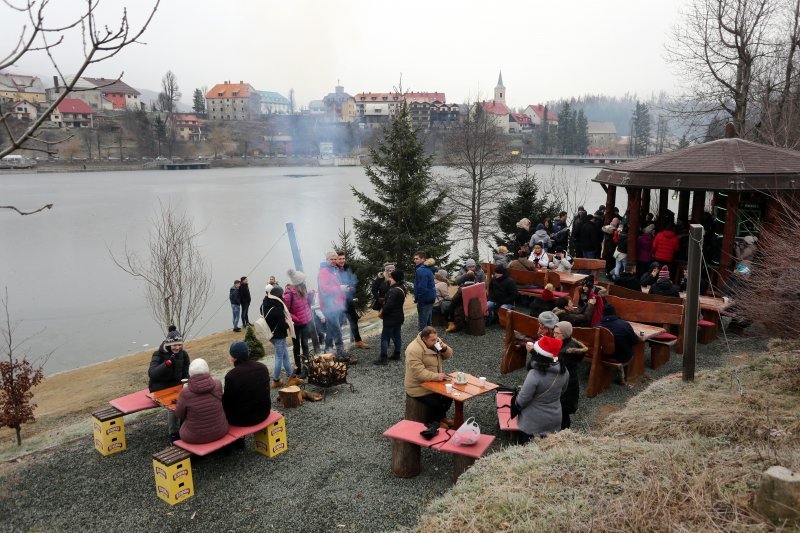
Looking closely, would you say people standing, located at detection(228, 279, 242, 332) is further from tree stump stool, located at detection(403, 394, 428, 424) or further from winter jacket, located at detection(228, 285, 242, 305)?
tree stump stool, located at detection(403, 394, 428, 424)

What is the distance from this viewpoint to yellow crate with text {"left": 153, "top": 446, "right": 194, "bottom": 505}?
19.0 feet

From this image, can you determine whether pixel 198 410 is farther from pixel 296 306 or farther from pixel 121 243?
pixel 121 243

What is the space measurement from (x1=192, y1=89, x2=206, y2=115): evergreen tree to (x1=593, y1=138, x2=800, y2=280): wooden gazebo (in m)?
112

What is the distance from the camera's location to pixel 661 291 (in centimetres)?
1016

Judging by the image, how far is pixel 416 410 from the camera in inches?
274

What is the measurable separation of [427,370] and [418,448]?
3.36 feet

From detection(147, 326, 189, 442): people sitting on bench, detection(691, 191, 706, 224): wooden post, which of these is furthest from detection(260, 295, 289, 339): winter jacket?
detection(691, 191, 706, 224): wooden post

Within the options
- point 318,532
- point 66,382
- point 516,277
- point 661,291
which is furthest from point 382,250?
point 318,532

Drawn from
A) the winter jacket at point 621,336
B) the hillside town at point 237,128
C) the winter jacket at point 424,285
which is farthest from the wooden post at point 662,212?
the hillside town at point 237,128

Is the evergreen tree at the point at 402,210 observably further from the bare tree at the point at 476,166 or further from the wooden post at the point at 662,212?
the bare tree at the point at 476,166

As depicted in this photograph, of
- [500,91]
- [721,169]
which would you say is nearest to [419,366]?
[721,169]

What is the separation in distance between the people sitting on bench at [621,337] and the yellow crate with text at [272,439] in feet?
15.1

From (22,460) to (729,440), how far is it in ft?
27.4

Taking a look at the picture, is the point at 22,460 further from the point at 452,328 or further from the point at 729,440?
the point at 729,440
